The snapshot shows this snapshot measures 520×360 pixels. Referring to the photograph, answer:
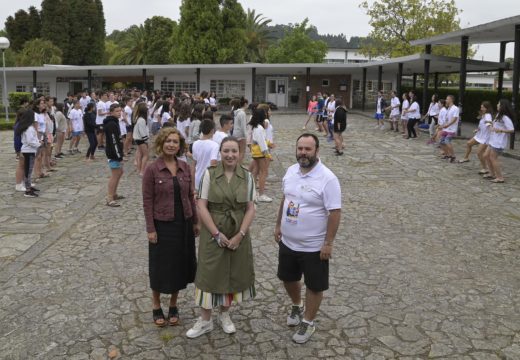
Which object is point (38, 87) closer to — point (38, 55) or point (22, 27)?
point (38, 55)

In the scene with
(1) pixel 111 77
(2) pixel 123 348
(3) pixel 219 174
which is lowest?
(2) pixel 123 348

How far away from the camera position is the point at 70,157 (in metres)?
14.1

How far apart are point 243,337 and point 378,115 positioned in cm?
1792

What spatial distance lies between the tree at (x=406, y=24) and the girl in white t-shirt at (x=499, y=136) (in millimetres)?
26021

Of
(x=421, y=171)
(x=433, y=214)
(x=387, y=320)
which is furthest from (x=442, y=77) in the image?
(x=387, y=320)

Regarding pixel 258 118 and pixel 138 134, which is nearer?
pixel 258 118

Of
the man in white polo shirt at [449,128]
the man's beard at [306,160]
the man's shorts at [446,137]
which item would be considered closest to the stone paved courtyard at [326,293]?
the man's beard at [306,160]

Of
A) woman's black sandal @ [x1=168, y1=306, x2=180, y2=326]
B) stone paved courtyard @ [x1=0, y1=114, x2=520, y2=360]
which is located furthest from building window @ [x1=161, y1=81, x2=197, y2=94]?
woman's black sandal @ [x1=168, y1=306, x2=180, y2=326]

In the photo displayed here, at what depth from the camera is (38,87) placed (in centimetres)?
3516

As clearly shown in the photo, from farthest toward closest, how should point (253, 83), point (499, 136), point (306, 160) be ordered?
1. point (253, 83)
2. point (499, 136)
3. point (306, 160)

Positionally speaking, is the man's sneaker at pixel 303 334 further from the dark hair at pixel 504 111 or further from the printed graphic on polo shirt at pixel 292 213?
the dark hair at pixel 504 111

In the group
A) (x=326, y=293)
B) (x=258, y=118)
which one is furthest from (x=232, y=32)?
(x=326, y=293)

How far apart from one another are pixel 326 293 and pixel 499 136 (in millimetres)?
7280

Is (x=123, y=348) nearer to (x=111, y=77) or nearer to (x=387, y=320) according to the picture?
(x=387, y=320)
